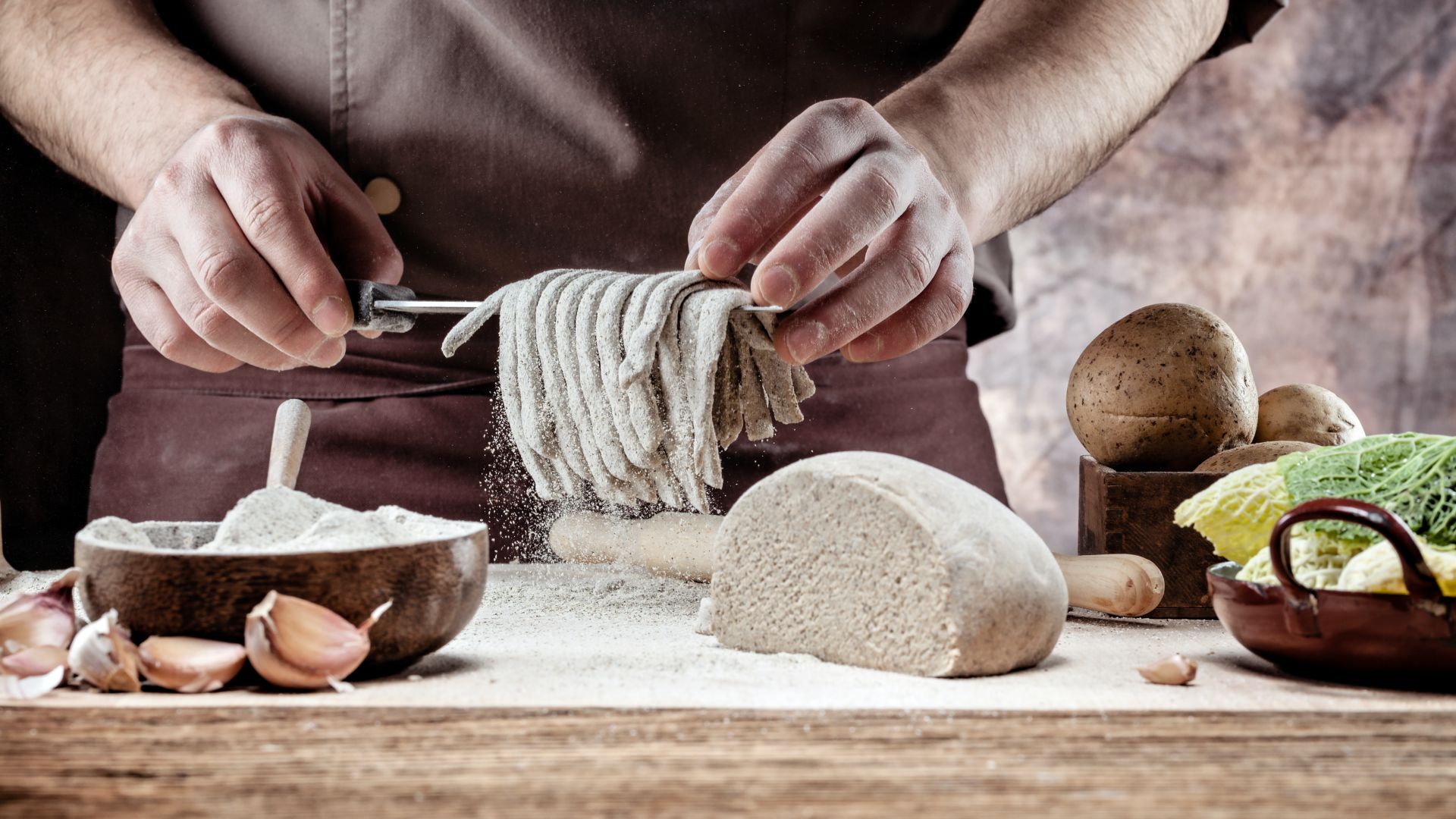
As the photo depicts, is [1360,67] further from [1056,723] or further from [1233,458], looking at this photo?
[1056,723]

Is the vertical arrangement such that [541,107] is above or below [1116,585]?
above

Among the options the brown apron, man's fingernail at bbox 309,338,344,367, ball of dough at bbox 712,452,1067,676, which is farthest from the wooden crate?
man's fingernail at bbox 309,338,344,367

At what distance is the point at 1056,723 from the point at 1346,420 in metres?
0.97

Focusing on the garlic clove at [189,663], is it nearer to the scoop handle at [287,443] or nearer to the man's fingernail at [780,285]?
the scoop handle at [287,443]

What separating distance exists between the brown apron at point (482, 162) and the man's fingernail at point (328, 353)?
A: 36 cm

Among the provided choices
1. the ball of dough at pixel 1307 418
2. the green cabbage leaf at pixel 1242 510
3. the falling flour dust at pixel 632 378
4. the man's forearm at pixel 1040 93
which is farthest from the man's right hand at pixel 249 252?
the ball of dough at pixel 1307 418

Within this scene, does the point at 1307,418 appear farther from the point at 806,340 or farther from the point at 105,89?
the point at 105,89

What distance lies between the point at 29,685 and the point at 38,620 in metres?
0.13

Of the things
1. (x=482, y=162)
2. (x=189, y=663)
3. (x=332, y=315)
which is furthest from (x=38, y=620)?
(x=482, y=162)

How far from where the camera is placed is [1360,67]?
4227mm

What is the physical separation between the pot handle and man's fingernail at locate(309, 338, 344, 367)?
1.30 metres

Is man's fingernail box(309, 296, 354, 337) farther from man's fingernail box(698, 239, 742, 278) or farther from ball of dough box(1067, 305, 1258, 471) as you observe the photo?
ball of dough box(1067, 305, 1258, 471)

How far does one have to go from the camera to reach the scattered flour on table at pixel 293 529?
4.70 feet

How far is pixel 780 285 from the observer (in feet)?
5.24
